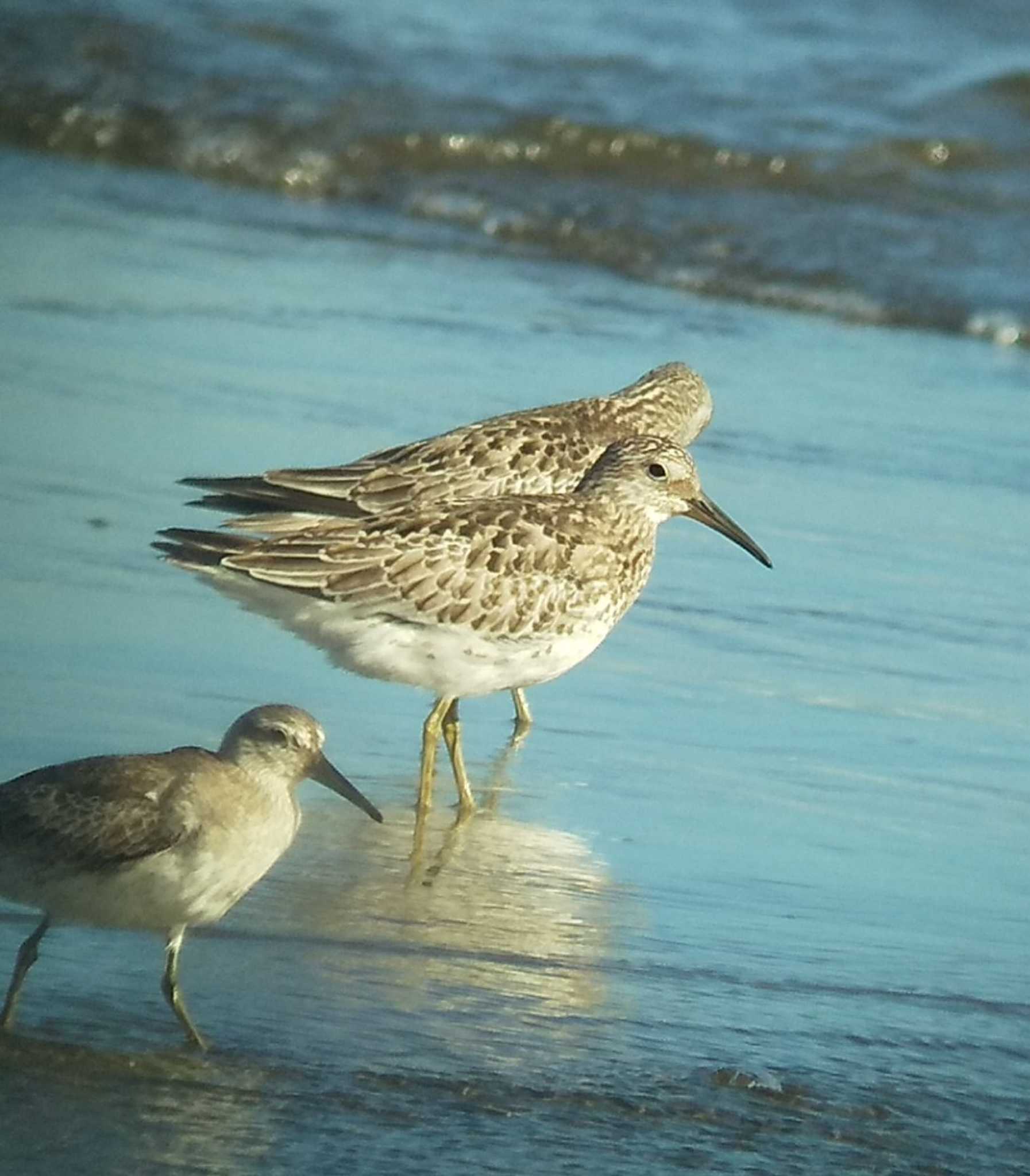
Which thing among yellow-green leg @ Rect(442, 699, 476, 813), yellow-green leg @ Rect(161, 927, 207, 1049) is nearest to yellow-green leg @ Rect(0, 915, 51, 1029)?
yellow-green leg @ Rect(161, 927, 207, 1049)

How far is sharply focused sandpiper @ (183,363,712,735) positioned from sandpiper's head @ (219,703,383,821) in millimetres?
1708

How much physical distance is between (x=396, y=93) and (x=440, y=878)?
10.4 meters

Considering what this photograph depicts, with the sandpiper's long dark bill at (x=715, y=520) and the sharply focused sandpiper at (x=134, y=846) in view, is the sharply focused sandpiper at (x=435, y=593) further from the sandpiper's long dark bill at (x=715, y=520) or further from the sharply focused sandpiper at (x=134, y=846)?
the sharply focused sandpiper at (x=134, y=846)

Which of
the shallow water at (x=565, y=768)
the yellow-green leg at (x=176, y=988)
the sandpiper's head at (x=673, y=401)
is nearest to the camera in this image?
the shallow water at (x=565, y=768)

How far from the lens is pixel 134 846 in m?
4.66

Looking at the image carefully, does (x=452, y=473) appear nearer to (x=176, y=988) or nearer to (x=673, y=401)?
(x=673, y=401)

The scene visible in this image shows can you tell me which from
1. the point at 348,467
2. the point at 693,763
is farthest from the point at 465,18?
the point at 693,763

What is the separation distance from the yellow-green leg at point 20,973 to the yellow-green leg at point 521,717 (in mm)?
2403

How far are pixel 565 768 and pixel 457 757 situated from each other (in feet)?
0.95

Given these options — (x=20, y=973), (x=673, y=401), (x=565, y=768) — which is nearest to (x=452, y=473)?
(x=565, y=768)

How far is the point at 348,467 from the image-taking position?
7367 millimetres

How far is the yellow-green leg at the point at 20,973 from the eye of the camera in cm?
459

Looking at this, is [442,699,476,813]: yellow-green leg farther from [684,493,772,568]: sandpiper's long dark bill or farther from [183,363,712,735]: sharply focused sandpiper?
[684,493,772,568]: sandpiper's long dark bill

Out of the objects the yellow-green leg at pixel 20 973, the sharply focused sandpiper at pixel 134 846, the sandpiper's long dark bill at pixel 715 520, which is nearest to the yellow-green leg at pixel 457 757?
the sandpiper's long dark bill at pixel 715 520
